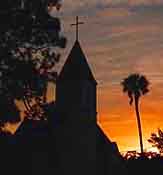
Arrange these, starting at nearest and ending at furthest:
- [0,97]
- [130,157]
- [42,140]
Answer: [0,97] → [42,140] → [130,157]

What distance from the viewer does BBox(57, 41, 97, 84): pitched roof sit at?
5162cm

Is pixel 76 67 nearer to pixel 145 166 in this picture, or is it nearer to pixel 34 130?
pixel 34 130

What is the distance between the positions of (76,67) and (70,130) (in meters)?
4.99

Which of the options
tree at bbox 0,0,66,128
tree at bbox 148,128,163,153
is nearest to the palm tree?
tree at bbox 148,128,163,153

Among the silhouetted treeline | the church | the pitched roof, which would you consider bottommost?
the silhouetted treeline

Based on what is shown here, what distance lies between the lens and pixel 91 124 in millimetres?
53375

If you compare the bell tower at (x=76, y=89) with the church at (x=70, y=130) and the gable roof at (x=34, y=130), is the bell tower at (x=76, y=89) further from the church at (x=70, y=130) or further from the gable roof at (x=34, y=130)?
the gable roof at (x=34, y=130)

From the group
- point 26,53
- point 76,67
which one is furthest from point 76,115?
point 26,53

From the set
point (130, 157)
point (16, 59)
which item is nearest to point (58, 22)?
point (16, 59)

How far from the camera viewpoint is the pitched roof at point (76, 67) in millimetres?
51625

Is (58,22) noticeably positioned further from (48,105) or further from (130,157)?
(130,157)

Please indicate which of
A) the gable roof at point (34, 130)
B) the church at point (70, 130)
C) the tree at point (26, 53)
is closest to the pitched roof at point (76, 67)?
A: the church at point (70, 130)

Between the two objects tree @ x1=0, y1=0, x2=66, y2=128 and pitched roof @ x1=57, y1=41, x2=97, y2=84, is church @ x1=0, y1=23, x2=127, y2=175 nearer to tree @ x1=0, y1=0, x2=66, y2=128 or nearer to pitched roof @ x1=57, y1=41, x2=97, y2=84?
pitched roof @ x1=57, y1=41, x2=97, y2=84

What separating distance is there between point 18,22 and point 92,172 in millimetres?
22475
